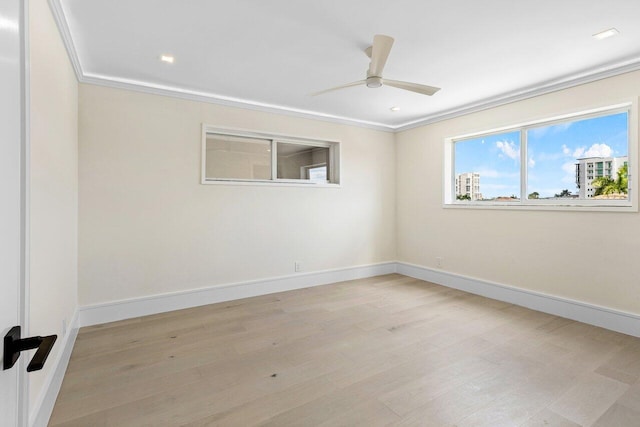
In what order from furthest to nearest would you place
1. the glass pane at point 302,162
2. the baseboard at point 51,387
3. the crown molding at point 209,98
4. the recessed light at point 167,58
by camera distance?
1. the glass pane at point 302,162
2. the crown molding at point 209,98
3. the recessed light at point 167,58
4. the baseboard at point 51,387

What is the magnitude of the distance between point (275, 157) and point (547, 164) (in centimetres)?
332

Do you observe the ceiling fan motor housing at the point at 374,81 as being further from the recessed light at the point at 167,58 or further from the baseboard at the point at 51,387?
the baseboard at the point at 51,387

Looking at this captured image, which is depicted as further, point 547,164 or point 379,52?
point 547,164

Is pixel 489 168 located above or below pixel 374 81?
below

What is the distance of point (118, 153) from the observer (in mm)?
3330

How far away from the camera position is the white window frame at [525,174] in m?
2.95

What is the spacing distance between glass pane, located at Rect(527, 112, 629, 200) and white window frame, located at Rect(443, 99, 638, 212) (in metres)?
0.05

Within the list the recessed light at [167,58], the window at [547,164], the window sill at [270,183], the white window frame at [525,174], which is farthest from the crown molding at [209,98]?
the window at [547,164]

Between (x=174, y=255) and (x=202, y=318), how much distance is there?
803 mm

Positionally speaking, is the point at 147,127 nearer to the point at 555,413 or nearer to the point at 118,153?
the point at 118,153

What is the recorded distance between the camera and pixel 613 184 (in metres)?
3.17

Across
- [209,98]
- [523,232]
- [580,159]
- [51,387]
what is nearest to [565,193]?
[580,159]

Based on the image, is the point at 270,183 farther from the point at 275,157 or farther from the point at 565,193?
the point at 565,193

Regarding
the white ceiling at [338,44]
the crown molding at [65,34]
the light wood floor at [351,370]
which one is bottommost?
the light wood floor at [351,370]
